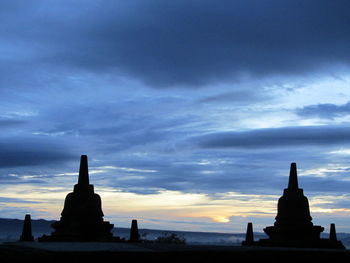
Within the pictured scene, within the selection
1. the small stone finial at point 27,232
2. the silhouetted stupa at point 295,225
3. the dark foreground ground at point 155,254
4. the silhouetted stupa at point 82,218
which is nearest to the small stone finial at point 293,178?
the silhouetted stupa at point 295,225

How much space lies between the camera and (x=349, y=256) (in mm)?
5855

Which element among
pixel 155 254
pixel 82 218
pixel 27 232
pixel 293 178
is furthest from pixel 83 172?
pixel 155 254

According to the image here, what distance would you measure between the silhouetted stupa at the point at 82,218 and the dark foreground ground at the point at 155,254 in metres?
11.4

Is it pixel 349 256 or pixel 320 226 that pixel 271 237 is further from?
pixel 349 256

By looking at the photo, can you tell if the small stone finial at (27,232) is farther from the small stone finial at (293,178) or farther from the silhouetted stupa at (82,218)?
the small stone finial at (293,178)

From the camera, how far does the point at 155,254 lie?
537 cm

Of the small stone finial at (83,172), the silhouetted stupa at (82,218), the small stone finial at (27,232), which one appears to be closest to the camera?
the silhouetted stupa at (82,218)

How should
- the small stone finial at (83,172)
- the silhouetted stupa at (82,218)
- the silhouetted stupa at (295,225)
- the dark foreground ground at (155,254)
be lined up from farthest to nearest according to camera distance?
the small stone finial at (83,172) → the silhouetted stupa at (82,218) → the silhouetted stupa at (295,225) → the dark foreground ground at (155,254)

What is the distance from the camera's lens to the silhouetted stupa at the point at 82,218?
17.0 m

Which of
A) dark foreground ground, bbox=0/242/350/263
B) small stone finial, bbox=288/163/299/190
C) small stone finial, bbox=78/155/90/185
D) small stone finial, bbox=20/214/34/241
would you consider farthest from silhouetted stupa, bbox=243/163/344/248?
dark foreground ground, bbox=0/242/350/263

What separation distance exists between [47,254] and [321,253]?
9.57 ft

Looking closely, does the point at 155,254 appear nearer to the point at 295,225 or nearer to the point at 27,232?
the point at 295,225

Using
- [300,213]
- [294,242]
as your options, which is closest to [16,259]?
[294,242]

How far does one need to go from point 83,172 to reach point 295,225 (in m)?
7.33
